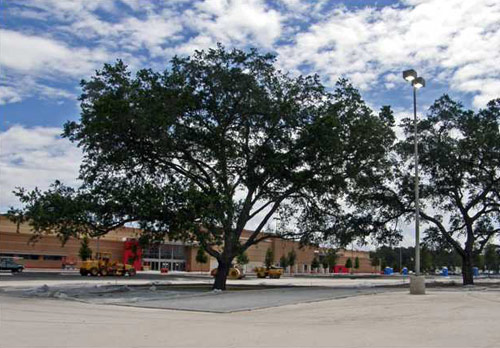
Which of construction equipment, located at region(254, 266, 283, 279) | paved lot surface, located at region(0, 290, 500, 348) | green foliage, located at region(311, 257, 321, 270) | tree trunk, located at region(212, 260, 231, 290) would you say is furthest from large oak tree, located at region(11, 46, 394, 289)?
green foliage, located at region(311, 257, 321, 270)

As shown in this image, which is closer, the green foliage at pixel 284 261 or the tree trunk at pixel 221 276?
the tree trunk at pixel 221 276

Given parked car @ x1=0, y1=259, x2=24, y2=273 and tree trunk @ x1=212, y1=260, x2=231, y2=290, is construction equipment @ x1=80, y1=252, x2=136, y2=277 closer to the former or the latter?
parked car @ x1=0, y1=259, x2=24, y2=273

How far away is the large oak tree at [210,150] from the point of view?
100 ft

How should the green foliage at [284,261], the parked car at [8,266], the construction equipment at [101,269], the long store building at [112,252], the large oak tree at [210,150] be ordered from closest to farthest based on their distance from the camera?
the large oak tree at [210,150]
the construction equipment at [101,269]
the parked car at [8,266]
the long store building at [112,252]
the green foliage at [284,261]

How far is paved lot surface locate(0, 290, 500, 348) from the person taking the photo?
11969 mm

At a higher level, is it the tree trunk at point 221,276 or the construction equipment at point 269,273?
the tree trunk at point 221,276

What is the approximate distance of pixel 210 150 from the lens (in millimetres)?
34656

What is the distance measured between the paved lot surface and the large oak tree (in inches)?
379

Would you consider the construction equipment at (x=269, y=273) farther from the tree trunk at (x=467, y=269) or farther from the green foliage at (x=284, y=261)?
the green foliage at (x=284, y=261)

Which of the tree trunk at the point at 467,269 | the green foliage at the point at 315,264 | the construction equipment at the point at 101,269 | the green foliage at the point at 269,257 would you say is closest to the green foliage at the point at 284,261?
the green foliage at the point at 269,257

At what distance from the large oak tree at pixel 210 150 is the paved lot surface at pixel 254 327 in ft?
31.6

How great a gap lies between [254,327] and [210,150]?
811 inches

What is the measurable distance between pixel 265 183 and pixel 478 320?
19.9 m

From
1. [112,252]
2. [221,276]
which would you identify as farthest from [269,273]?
[221,276]
